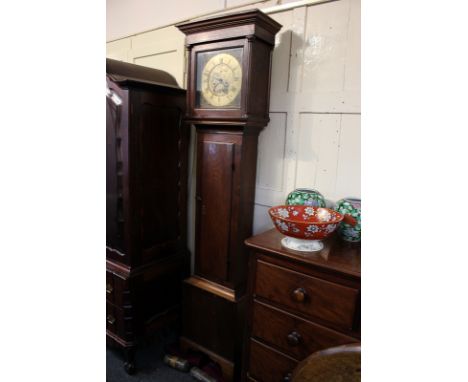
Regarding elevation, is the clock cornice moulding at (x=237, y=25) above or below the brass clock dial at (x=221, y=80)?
above

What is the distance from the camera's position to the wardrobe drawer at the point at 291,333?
123 centimetres

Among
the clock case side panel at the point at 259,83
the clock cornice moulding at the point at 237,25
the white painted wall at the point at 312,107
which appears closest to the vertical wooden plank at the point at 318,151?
the white painted wall at the point at 312,107

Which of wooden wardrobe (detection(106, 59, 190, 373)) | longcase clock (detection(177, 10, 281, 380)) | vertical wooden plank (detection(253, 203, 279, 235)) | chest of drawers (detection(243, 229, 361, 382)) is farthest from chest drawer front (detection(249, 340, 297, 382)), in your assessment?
wooden wardrobe (detection(106, 59, 190, 373))

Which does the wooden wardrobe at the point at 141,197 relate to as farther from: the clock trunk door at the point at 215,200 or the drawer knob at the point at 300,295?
the drawer knob at the point at 300,295

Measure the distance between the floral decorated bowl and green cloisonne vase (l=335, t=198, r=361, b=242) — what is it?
0.06 meters

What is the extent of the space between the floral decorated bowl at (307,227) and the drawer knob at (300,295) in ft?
0.54

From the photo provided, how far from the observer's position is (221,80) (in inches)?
60.2

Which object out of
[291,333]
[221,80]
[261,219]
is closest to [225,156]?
[221,80]

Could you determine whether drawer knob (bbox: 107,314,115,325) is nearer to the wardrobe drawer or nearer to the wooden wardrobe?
→ the wooden wardrobe

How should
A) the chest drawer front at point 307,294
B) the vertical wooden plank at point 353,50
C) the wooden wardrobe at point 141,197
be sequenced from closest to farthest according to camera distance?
the chest drawer front at point 307,294, the vertical wooden plank at point 353,50, the wooden wardrobe at point 141,197

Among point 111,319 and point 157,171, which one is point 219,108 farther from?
point 111,319

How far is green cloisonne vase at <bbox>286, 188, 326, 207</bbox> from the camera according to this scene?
1.52 m
